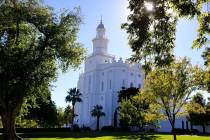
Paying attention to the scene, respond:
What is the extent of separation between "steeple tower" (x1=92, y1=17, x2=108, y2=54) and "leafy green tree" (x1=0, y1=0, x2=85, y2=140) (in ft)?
241

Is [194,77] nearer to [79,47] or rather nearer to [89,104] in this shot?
[79,47]

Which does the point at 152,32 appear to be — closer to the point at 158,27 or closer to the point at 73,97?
the point at 158,27

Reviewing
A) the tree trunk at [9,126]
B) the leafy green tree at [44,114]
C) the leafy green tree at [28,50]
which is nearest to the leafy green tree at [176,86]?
the leafy green tree at [28,50]

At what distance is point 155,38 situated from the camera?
10.7m

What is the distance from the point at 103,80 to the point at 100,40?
39.9ft

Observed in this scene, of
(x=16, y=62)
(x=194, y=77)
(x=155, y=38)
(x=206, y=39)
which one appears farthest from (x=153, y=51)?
(x=194, y=77)

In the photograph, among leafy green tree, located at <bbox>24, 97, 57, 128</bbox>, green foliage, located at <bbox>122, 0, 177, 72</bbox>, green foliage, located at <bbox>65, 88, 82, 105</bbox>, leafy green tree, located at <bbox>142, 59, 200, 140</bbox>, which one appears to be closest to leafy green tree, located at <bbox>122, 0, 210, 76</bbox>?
green foliage, located at <bbox>122, 0, 177, 72</bbox>

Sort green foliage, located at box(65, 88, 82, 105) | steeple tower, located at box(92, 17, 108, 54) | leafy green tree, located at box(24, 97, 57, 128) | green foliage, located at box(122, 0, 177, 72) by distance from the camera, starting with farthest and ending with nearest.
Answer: steeple tower, located at box(92, 17, 108, 54), green foliage, located at box(65, 88, 82, 105), leafy green tree, located at box(24, 97, 57, 128), green foliage, located at box(122, 0, 177, 72)

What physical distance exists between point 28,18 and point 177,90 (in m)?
14.5

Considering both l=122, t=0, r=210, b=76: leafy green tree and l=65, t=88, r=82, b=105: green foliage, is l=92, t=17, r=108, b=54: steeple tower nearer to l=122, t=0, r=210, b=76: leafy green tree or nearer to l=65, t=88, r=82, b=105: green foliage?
l=65, t=88, r=82, b=105: green foliage

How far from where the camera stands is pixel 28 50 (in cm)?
2703

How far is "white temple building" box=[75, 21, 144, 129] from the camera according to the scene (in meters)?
93.9

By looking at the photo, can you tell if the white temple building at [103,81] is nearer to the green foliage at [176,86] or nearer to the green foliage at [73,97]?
the green foliage at [73,97]

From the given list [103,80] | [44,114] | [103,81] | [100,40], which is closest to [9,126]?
[44,114]
